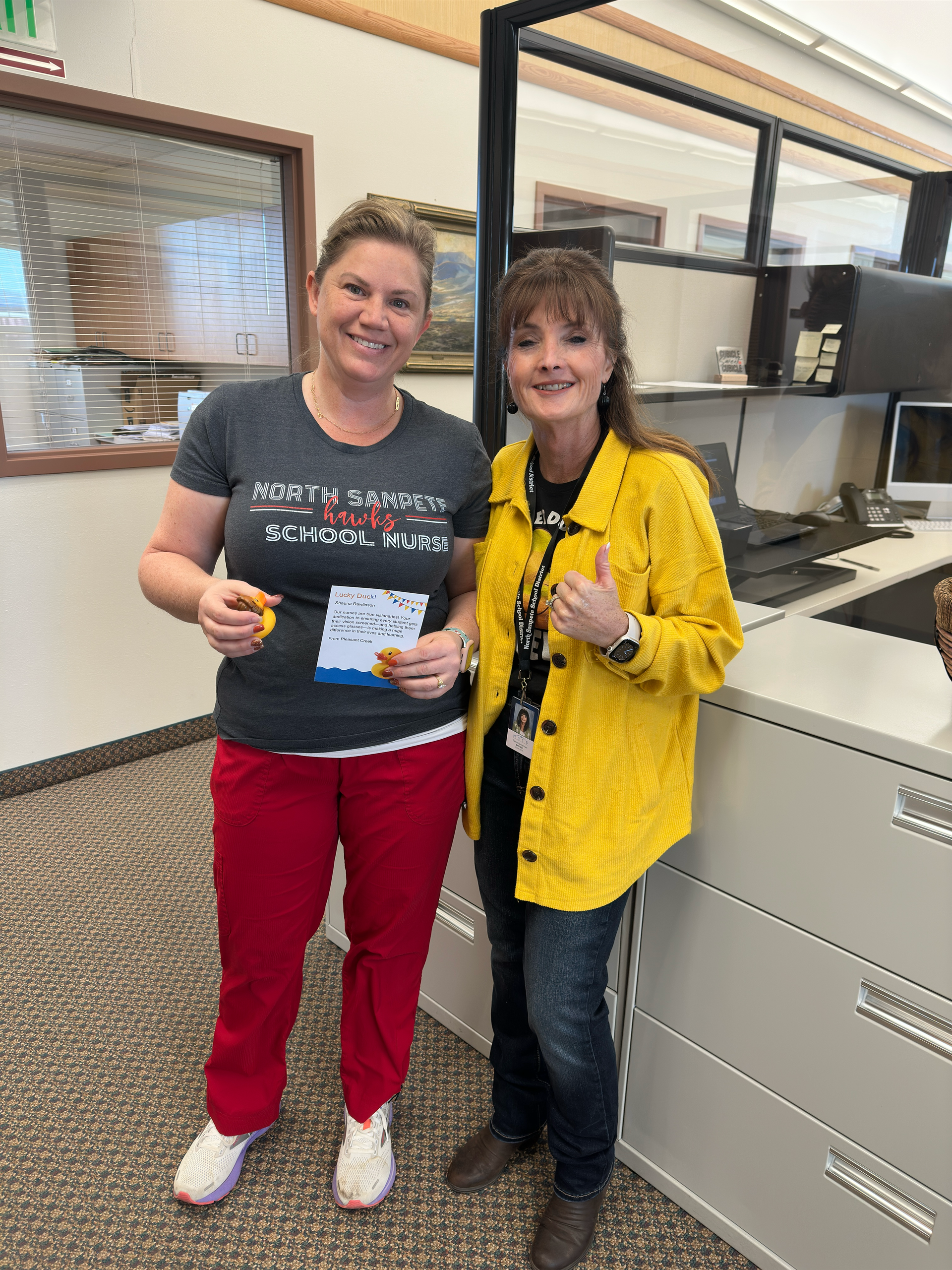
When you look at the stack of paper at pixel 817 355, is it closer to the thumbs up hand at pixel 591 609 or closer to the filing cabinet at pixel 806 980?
the filing cabinet at pixel 806 980

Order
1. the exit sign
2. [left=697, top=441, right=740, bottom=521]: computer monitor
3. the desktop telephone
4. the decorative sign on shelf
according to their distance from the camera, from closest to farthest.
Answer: [left=697, top=441, right=740, bottom=521]: computer monitor, the decorative sign on shelf, the exit sign, the desktop telephone

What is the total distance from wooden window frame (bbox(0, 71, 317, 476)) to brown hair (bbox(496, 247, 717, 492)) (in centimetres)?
147

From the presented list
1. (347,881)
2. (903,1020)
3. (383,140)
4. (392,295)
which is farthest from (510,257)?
(383,140)

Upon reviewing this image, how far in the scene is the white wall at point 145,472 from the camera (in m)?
2.68

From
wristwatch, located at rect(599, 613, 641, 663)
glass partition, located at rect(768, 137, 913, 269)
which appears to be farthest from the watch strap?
glass partition, located at rect(768, 137, 913, 269)

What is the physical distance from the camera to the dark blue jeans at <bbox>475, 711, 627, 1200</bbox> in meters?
1.27

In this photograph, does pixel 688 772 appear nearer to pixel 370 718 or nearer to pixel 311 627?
pixel 370 718

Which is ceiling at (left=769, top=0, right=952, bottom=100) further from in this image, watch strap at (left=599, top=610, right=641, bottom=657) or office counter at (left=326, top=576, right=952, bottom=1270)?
watch strap at (left=599, top=610, right=641, bottom=657)

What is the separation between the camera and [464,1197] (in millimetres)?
1548

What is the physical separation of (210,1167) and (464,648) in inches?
41.6

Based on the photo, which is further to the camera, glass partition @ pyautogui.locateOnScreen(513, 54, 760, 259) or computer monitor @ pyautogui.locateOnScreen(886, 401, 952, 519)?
computer monitor @ pyautogui.locateOnScreen(886, 401, 952, 519)

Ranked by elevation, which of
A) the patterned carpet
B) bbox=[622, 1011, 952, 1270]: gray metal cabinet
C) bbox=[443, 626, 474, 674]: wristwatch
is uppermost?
bbox=[443, 626, 474, 674]: wristwatch

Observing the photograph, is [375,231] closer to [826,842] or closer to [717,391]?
[826,842]

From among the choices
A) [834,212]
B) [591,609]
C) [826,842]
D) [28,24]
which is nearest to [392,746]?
[591,609]
